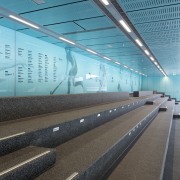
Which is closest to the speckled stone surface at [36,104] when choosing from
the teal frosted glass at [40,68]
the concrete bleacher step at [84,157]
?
the concrete bleacher step at [84,157]

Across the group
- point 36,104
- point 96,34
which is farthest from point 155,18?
point 36,104

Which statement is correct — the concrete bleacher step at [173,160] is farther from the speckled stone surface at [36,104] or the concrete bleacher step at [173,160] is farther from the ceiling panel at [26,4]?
the ceiling panel at [26,4]

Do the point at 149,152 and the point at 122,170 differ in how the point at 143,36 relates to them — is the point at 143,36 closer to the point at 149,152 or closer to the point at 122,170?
the point at 149,152

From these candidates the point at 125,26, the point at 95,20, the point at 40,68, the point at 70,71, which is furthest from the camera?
the point at 70,71

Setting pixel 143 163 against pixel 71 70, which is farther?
pixel 71 70

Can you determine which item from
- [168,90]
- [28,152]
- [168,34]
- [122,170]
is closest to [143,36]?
[168,34]

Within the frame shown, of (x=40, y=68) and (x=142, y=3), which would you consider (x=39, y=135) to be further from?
(x=40, y=68)

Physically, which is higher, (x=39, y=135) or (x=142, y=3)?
(x=142, y=3)

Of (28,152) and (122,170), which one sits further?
(122,170)

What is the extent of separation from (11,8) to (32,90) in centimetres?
236

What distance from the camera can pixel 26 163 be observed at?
4.21 feet

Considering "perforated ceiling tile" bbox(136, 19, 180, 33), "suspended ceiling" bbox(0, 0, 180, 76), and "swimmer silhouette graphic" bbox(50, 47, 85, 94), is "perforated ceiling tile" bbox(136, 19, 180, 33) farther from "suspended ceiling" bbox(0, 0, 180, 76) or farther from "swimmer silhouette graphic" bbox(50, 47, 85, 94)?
"swimmer silhouette graphic" bbox(50, 47, 85, 94)

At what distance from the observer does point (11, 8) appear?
347cm

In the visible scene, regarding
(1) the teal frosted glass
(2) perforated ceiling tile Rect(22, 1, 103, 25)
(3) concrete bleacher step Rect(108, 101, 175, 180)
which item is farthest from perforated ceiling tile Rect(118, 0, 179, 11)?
(1) the teal frosted glass
